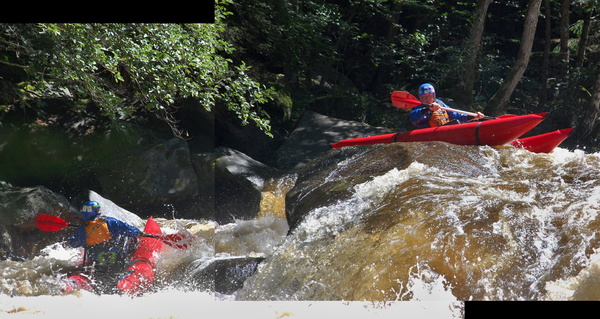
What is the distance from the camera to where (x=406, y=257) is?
195 cm

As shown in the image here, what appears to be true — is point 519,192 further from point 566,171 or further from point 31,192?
point 31,192

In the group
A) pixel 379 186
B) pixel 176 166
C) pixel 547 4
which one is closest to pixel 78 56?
pixel 176 166

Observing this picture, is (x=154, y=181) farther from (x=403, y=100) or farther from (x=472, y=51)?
(x=472, y=51)

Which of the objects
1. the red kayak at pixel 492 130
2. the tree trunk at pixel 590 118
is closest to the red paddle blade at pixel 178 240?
the red kayak at pixel 492 130

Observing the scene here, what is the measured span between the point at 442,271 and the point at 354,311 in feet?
1.00

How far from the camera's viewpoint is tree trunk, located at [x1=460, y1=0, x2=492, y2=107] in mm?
5969

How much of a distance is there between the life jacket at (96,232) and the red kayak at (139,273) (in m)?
0.13

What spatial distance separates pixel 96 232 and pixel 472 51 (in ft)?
15.1

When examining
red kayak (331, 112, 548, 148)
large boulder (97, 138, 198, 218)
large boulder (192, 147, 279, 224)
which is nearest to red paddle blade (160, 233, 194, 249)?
large boulder (97, 138, 198, 218)

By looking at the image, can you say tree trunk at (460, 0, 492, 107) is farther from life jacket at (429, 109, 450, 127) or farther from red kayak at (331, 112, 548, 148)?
red kayak at (331, 112, 548, 148)

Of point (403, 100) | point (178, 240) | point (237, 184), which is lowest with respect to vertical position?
point (237, 184)

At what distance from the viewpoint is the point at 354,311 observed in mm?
1796

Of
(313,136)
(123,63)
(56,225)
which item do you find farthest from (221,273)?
(313,136)

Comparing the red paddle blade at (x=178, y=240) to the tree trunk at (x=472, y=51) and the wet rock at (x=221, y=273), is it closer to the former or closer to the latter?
the wet rock at (x=221, y=273)
